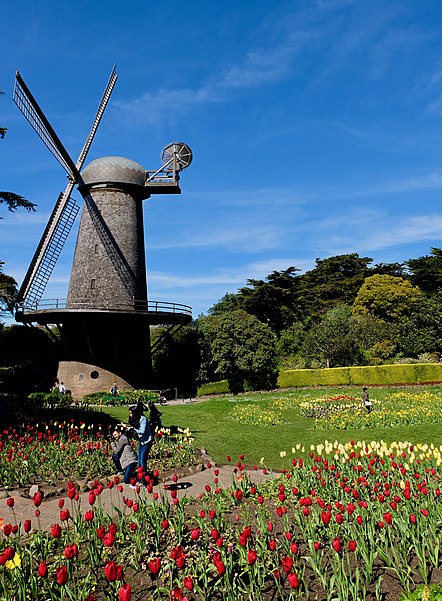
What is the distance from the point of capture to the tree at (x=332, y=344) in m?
34.8

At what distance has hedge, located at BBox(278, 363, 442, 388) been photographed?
2731 centimetres

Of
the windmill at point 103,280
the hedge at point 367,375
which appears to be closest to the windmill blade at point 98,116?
the windmill at point 103,280

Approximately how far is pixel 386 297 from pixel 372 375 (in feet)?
69.1

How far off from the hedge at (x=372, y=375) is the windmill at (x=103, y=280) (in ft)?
33.7

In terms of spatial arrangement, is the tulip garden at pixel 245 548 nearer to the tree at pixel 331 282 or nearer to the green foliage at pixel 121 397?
the green foliage at pixel 121 397

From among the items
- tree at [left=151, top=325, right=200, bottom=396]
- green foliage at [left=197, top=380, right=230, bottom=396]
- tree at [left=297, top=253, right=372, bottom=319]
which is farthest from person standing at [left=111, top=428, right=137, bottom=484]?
tree at [left=297, top=253, right=372, bottom=319]

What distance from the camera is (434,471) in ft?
21.7

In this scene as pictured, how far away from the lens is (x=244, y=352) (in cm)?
3331

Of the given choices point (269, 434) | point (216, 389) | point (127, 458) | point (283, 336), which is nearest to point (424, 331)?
point (283, 336)

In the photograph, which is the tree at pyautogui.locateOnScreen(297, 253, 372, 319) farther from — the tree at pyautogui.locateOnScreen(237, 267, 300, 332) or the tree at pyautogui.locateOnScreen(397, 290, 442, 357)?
the tree at pyautogui.locateOnScreen(397, 290, 442, 357)

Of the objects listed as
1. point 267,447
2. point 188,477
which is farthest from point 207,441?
point 188,477

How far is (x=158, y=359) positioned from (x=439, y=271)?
3346cm

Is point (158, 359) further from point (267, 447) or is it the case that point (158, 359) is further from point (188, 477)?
point (188, 477)

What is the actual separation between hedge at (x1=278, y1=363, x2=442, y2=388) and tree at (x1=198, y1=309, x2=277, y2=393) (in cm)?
249
